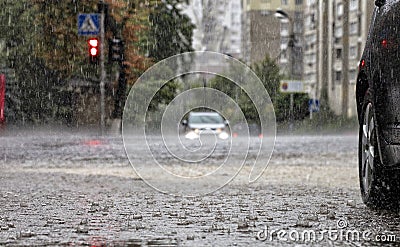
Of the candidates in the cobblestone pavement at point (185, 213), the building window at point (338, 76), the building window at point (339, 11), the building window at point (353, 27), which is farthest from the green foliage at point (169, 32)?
the cobblestone pavement at point (185, 213)

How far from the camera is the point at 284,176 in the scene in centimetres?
1402

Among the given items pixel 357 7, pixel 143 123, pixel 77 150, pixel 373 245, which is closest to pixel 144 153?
pixel 77 150

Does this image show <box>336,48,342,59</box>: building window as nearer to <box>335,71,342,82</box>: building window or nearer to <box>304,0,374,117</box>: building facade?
<box>304,0,374,117</box>: building facade

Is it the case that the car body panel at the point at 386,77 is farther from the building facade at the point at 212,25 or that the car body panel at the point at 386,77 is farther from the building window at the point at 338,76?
the building window at the point at 338,76

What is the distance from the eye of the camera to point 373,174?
802cm

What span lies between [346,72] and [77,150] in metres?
44.7

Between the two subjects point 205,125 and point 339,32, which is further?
point 339,32

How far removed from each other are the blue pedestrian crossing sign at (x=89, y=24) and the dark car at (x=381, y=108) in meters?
19.7

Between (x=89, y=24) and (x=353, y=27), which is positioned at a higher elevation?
(x=353, y=27)

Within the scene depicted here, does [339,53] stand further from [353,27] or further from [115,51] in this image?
[115,51]

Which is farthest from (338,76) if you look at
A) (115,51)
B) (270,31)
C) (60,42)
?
(115,51)

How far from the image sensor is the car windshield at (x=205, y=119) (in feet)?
129

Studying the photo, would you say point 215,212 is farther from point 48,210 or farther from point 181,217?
point 48,210

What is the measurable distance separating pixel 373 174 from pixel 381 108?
64cm
